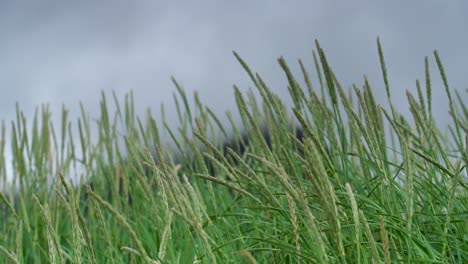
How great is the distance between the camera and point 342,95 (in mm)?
1765

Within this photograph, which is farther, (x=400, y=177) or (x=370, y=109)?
(x=400, y=177)

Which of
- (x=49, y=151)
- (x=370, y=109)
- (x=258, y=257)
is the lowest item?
(x=258, y=257)

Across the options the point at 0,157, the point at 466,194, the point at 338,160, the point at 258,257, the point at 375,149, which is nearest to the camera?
the point at 375,149

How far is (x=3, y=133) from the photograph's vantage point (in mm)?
3533

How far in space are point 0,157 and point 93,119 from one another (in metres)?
0.69

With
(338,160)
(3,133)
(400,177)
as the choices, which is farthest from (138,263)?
(3,133)

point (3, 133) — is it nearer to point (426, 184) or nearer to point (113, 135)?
point (113, 135)

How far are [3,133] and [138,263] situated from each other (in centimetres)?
155

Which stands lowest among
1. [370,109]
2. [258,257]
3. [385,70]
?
[258,257]

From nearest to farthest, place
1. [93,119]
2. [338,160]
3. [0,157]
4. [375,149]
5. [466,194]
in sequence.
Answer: [375,149] < [466,194] < [338,160] < [0,157] < [93,119]

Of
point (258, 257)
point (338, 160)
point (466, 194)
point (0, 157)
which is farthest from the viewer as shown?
point (0, 157)

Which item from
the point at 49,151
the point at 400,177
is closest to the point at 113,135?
the point at 49,151

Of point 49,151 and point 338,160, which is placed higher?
point 49,151

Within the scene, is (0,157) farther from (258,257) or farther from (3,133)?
(258,257)
